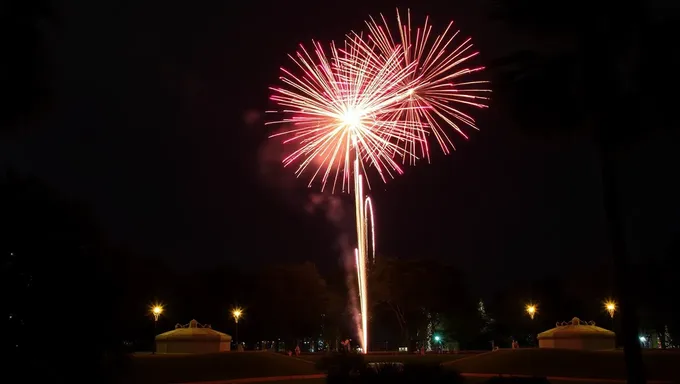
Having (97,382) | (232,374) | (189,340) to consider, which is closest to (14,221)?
(97,382)

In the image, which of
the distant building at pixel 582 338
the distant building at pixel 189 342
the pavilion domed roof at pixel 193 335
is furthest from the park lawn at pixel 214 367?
the distant building at pixel 582 338

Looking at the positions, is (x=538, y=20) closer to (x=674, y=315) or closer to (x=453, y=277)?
(x=674, y=315)

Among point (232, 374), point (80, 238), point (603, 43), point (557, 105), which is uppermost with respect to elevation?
point (603, 43)

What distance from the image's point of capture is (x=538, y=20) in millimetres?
16984

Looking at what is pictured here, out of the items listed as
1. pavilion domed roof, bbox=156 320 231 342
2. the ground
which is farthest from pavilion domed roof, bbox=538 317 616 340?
pavilion domed roof, bbox=156 320 231 342

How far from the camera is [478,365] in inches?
1570

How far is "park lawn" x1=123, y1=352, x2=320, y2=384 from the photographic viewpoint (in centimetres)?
3481

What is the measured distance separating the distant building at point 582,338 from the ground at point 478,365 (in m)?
9.44

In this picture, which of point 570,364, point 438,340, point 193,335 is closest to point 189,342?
point 193,335

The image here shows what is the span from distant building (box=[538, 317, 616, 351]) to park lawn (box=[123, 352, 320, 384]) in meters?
18.7

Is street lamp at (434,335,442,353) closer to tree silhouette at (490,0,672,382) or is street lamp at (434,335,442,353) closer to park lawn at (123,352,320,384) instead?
park lawn at (123,352,320,384)

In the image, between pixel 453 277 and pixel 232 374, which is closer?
pixel 232 374

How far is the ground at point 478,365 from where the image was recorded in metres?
33.8

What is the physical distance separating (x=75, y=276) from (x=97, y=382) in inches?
83.7
